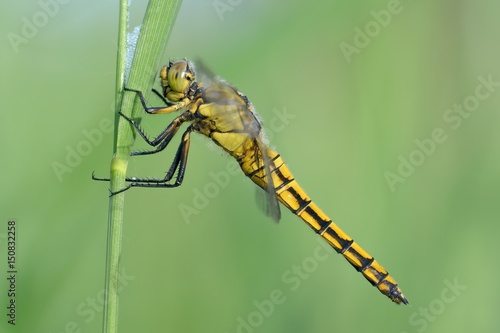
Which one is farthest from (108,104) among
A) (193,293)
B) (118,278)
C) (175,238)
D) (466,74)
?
(466,74)

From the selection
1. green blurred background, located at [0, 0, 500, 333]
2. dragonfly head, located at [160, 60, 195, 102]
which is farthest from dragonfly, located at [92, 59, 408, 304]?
green blurred background, located at [0, 0, 500, 333]

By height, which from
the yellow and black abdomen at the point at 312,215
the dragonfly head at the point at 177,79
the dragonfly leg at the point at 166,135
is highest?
the dragonfly head at the point at 177,79

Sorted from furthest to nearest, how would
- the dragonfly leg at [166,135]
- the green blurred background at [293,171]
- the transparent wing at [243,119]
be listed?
the green blurred background at [293,171] → the transparent wing at [243,119] → the dragonfly leg at [166,135]

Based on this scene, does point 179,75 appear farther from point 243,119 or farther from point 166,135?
point 243,119

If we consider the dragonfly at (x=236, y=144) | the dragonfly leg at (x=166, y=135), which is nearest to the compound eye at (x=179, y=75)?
the dragonfly at (x=236, y=144)

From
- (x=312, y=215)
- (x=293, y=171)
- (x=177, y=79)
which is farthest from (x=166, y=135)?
(x=293, y=171)

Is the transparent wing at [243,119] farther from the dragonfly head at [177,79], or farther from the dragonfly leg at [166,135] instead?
the dragonfly leg at [166,135]

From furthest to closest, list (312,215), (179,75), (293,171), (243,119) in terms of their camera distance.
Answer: (293,171), (312,215), (243,119), (179,75)
